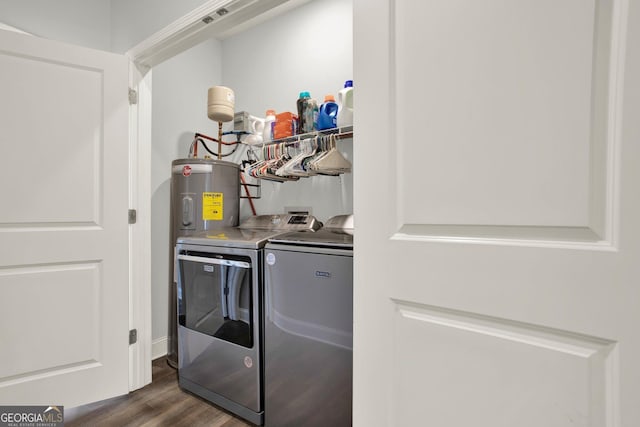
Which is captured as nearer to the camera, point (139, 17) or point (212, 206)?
point (139, 17)

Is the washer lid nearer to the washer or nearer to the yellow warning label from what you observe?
the washer

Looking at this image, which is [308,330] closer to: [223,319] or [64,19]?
[223,319]

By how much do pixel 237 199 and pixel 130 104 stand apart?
869 millimetres

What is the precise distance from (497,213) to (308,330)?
97 centimetres

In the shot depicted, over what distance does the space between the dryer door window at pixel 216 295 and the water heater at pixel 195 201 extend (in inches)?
11.9

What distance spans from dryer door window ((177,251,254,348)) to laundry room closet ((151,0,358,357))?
1.99 ft

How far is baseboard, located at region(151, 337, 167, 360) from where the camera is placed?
2312mm

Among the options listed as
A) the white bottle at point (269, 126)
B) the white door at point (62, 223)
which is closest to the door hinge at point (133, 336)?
the white door at point (62, 223)

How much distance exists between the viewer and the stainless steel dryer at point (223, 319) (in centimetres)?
159

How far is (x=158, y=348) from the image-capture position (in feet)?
7.68

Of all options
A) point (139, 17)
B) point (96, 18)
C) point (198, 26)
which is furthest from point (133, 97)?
point (96, 18)

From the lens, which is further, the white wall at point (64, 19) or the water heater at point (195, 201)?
the water heater at point (195, 201)

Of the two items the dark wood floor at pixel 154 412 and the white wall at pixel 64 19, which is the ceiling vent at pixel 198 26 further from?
the dark wood floor at pixel 154 412
